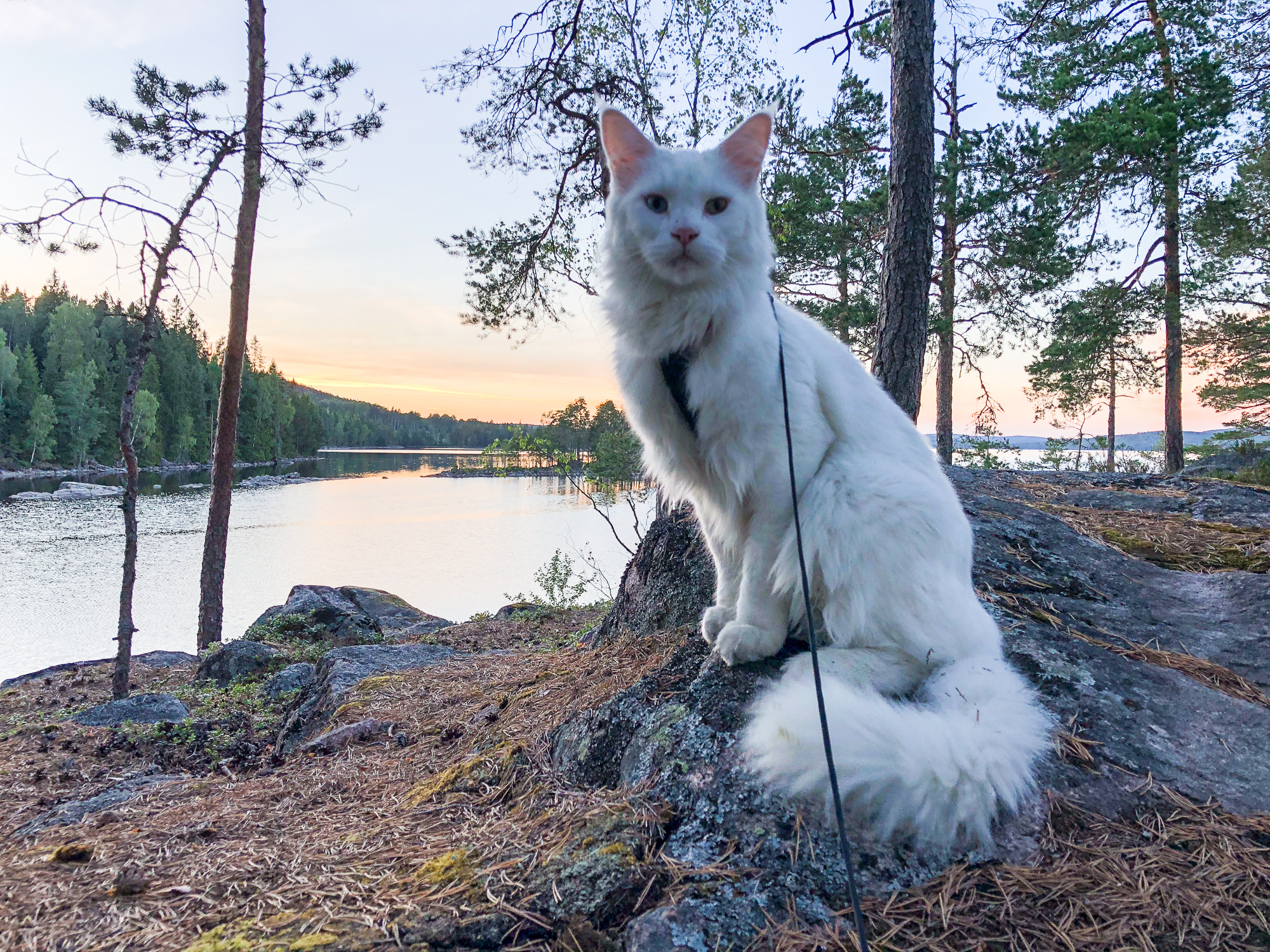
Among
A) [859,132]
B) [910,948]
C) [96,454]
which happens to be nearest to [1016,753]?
[910,948]

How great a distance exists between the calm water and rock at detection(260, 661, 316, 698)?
781 cm

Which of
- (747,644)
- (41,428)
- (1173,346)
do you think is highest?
(1173,346)

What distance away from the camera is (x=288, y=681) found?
5.67 meters

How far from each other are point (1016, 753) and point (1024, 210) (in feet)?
39.3

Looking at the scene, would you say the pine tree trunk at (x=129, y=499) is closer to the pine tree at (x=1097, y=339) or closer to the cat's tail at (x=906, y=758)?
the cat's tail at (x=906, y=758)

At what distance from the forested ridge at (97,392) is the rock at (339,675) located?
27.5 metres

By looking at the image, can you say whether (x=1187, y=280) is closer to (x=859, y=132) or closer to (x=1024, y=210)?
(x=1024, y=210)

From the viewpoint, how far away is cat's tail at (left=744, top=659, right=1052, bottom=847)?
1.33 m

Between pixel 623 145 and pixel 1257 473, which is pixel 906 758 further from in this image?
pixel 1257 473

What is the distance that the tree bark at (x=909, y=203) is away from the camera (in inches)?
176

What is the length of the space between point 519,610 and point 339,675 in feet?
18.2

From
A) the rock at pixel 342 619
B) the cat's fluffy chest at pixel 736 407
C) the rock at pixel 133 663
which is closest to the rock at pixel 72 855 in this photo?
the cat's fluffy chest at pixel 736 407

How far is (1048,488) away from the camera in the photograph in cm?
456

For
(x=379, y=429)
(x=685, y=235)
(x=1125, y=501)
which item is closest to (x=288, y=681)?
(x=685, y=235)
